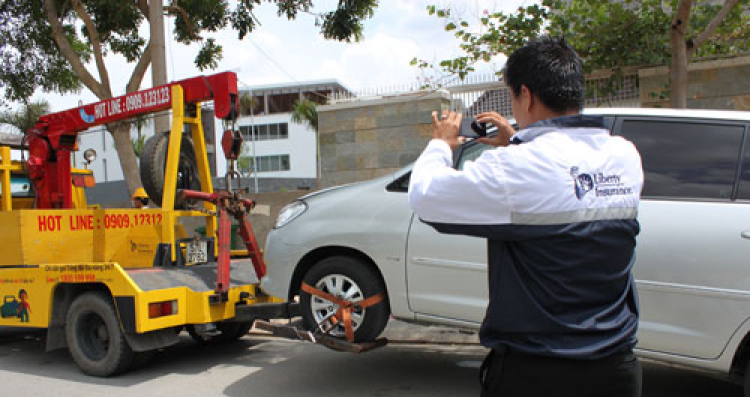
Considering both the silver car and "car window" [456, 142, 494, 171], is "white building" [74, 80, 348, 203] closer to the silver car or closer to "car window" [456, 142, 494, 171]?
the silver car

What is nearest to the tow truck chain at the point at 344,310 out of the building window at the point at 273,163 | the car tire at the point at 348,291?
the car tire at the point at 348,291

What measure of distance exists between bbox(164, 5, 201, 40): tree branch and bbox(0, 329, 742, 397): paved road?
→ 732 cm

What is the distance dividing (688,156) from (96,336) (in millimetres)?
5162

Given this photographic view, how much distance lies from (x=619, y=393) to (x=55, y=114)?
23.0 ft

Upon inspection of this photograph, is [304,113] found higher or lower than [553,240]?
higher

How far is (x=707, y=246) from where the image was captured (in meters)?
3.48

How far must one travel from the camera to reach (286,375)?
5188 mm

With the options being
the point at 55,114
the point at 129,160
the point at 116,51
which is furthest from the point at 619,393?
the point at 116,51

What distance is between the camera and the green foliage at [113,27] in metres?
11.6

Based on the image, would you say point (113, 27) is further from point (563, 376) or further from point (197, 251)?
point (563, 376)

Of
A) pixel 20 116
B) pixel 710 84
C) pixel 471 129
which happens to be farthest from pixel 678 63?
pixel 20 116

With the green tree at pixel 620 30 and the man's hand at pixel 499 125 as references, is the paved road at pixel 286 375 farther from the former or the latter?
the green tree at pixel 620 30

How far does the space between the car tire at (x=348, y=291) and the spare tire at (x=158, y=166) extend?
6.29 ft

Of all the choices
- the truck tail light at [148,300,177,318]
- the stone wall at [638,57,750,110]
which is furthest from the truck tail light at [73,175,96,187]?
the stone wall at [638,57,750,110]
